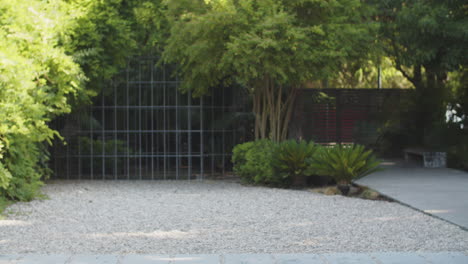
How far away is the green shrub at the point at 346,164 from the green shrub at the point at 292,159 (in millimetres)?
808

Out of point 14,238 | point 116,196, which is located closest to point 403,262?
point 14,238

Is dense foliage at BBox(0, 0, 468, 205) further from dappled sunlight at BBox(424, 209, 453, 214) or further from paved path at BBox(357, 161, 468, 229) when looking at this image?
dappled sunlight at BBox(424, 209, 453, 214)

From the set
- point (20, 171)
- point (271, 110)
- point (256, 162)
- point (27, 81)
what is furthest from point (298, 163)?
point (27, 81)

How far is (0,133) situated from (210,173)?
8077 millimetres

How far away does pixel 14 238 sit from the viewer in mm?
8562

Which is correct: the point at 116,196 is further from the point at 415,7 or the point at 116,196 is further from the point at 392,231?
the point at 415,7

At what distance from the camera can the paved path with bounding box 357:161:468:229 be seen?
1050 centimetres

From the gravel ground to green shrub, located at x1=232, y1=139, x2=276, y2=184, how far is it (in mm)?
1160

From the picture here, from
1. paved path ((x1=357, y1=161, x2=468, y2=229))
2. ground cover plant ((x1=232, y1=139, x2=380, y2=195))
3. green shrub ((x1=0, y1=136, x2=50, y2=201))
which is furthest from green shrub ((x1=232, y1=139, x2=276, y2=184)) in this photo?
green shrub ((x1=0, y1=136, x2=50, y2=201))

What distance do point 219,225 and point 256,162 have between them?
619cm

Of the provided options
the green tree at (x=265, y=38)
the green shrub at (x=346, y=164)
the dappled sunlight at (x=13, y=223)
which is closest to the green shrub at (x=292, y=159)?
the green shrub at (x=346, y=164)

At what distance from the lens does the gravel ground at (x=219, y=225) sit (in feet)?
25.9

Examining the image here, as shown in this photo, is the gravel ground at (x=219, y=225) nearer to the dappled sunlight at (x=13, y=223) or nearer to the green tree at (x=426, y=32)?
the dappled sunlight at (x=13, y=223)

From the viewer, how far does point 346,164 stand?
13477 millimetres
